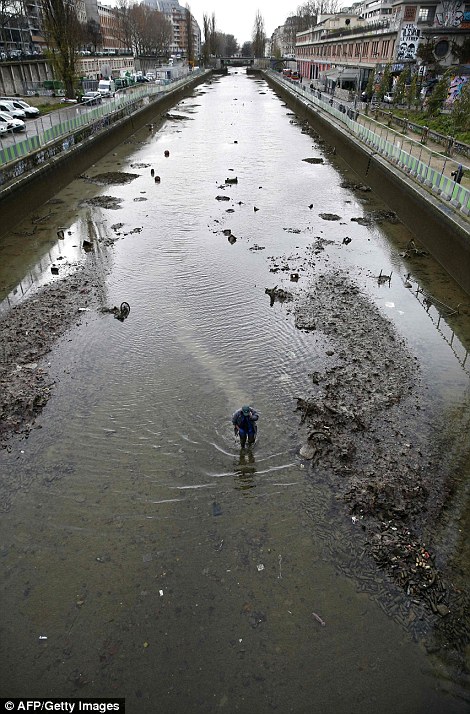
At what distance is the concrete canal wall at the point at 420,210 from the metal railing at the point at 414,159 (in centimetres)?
31

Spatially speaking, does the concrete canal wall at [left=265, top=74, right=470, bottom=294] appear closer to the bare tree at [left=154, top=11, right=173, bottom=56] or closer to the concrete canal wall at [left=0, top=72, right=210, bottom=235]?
the concrete canal wall at [left=0, top=72, right=210, bottom=235]

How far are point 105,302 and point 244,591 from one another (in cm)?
959

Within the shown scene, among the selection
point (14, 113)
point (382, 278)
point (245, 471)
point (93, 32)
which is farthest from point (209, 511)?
point (93, 32)

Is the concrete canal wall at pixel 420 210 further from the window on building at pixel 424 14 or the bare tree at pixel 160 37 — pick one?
the bare tree at pixel 160 37

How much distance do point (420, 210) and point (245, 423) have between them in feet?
48.2

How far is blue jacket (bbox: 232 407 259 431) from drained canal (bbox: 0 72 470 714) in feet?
2.00

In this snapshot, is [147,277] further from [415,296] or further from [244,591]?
[244,591]

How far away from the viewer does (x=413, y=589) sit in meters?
6.19

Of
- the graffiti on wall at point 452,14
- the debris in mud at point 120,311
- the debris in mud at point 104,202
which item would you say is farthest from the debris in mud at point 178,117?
the debris in mud at point 120,311

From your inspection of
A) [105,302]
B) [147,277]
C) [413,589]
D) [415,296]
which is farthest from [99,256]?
[413,589]

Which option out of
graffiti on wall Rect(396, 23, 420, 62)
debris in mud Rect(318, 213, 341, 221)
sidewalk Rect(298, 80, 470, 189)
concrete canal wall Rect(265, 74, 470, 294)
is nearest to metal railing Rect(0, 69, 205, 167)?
debris in mud Rect(318, 213, 341, 221)

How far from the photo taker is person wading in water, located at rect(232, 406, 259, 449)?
25.8 ft

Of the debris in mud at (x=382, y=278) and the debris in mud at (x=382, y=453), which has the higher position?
the debris in mud at (x=382, y=453)

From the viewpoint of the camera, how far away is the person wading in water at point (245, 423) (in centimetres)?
785
